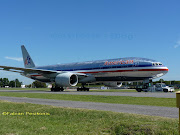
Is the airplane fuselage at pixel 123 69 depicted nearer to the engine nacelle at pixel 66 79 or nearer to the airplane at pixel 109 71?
the airplane at pixel 109 71

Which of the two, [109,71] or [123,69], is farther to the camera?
[109,71]

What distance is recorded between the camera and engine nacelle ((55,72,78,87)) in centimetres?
3395

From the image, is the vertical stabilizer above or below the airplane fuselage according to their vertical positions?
above

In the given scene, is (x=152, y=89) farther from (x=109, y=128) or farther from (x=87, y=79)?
(x=109, y=128)

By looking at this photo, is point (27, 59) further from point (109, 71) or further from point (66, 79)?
point (109, 71)

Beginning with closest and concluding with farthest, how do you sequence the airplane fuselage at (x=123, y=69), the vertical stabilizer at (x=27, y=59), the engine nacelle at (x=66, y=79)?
the airplane fuselage at (x=123, y=69) → the engine nacelle at (x=66, y=79) → the vertical stabilizer at (x=27, y=59)

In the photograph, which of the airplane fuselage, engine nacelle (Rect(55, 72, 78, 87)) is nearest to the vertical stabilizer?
the airplane fuselage

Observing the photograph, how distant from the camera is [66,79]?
112ft

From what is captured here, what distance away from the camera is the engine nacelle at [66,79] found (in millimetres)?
33947

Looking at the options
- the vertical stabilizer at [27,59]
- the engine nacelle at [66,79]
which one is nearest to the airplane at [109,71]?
the engine nacelle at [66,79]

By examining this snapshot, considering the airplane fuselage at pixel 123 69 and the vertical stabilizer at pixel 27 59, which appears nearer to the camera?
the airplane fuselage at pixel 123 69

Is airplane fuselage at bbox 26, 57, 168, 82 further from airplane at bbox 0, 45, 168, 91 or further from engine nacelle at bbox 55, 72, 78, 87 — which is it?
engine nacelle at bbox 55, 72, 78, 87

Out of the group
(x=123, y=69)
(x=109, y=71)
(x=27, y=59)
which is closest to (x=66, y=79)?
(x=109, y=71)

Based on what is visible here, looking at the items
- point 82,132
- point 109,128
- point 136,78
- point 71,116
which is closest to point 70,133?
point 82,132
